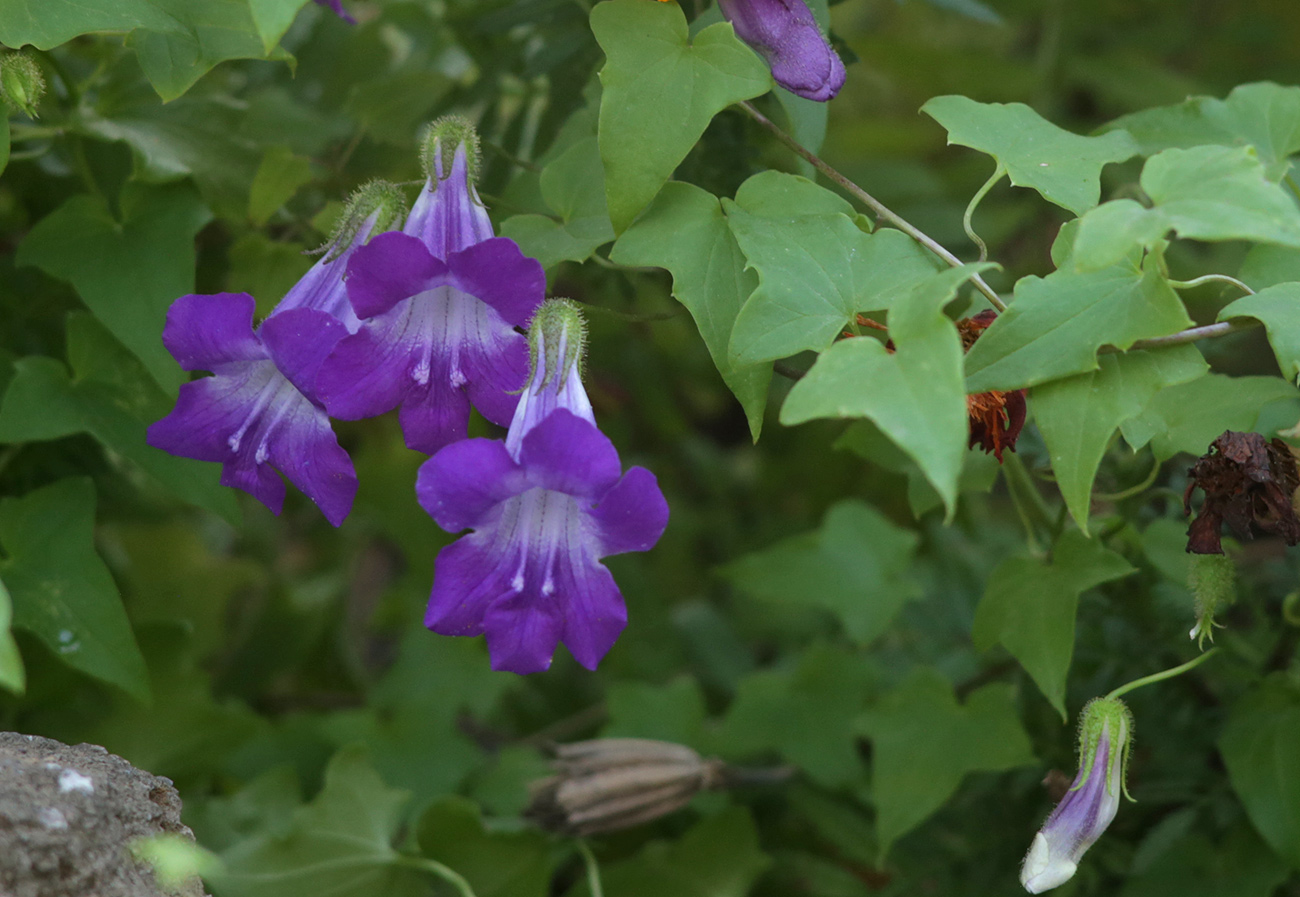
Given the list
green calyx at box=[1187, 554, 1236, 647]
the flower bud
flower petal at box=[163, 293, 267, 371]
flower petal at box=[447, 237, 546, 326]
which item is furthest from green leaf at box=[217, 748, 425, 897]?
green calyx at box=[1187, 554, 1236, 647]

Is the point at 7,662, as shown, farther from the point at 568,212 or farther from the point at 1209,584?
the point at 1209,584

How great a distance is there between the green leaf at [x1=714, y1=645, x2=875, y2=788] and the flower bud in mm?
157

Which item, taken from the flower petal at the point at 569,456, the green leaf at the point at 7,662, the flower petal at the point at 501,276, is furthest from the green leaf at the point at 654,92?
the green leaf at the point at 7,662

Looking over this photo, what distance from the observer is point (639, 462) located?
7.41ft

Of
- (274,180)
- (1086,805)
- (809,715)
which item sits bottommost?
(809,715)

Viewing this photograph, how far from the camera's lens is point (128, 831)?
864 mm

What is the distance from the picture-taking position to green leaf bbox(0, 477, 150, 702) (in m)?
1.08

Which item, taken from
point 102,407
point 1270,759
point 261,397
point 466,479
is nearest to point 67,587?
point 102,407

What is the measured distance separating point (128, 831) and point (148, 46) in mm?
685

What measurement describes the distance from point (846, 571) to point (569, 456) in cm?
98

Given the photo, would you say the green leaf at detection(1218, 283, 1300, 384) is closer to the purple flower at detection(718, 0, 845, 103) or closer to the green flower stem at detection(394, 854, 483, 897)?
the purple flower at detection(718, 0, 845, 103)

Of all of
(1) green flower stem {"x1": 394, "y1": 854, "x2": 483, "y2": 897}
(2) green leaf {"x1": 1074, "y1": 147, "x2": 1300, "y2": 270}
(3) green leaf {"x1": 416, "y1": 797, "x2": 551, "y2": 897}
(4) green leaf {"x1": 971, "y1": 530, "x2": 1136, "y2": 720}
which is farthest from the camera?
(3) green leaf {"x1": 416, "y1": 797, "x2": 551, "y2": 897}

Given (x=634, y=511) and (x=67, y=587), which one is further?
(x=67, y=587)

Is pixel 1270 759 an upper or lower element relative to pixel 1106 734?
lower
